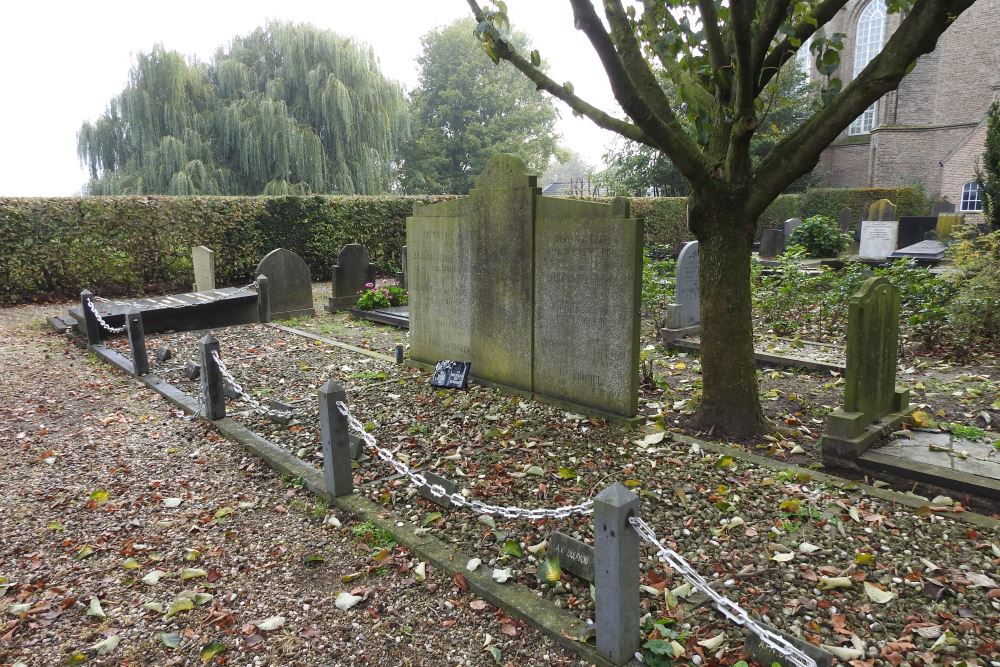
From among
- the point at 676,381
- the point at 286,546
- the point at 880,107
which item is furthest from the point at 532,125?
the point at 286,546

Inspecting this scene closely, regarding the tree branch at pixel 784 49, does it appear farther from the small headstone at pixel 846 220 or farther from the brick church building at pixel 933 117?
the brick church building at pixel 933 117

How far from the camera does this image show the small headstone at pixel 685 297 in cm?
894

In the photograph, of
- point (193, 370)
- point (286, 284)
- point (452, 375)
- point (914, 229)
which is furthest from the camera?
point (914, 229)

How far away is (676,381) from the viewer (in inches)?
276

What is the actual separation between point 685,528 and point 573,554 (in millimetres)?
814

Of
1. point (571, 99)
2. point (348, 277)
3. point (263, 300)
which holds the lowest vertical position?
point (263, 300)

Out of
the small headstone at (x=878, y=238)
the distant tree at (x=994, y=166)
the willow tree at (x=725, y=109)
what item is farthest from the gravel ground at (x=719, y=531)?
the small headstone at (x=878, y=238)

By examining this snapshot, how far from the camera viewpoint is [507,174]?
6105mm

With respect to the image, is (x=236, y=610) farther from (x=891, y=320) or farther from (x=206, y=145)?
(x=206, y=145)

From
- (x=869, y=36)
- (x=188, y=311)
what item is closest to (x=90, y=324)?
(x=188, y=311)

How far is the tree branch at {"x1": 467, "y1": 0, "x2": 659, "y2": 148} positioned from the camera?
4844 millimetres

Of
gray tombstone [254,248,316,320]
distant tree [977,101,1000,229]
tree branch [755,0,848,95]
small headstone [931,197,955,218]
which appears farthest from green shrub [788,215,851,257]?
tree branch [755,0,848,95]

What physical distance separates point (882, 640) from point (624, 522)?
1.34 meters

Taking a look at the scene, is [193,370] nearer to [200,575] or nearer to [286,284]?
[200,575]
